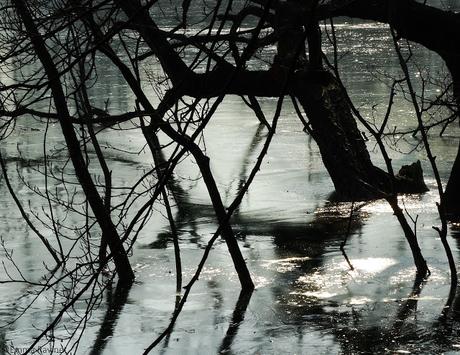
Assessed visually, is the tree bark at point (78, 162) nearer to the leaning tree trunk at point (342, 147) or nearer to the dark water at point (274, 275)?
the dark water at point (274, 275)

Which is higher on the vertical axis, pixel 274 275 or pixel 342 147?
pixel 342 147

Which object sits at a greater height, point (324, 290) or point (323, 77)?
point (323, 77)

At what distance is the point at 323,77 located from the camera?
35.1 feet

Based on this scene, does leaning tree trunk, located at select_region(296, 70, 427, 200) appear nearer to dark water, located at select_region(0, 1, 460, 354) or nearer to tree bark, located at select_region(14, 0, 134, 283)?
dark water, located at select_region(0, 1, 460, 354)

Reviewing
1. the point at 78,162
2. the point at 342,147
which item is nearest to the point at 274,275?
the point at 78,162

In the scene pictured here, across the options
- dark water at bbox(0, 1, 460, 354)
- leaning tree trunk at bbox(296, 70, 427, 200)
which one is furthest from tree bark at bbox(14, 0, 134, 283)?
leaning tree trunk at bbox(296, 70, 427, 200)

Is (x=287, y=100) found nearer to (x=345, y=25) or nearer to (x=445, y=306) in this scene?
(x=445, y=306)

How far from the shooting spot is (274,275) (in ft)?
39.8

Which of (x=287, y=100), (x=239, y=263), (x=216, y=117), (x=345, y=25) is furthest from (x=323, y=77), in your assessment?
(x=345, y=25)

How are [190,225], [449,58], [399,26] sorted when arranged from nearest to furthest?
[399,26] → [449,58] → [190,225]

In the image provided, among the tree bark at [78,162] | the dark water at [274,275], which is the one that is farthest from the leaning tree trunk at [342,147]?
the tree bark at [78,162]

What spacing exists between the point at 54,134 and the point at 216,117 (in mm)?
4373

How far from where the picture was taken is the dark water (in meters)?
9.63

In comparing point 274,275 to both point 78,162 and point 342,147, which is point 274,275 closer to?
point 78,162
